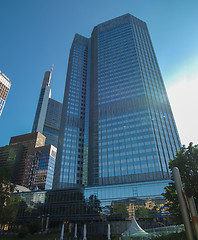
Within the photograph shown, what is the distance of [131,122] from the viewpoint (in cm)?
9225

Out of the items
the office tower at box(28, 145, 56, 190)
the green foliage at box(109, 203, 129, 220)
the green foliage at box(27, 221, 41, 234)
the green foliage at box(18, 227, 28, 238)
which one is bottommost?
the green foliage at box(18, 227, 28, 238)

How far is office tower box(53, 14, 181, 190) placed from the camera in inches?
3236

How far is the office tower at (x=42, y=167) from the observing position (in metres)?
152

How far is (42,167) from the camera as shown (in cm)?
15800

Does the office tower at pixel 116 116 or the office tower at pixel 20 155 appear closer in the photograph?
the office tower at pixel 116 116

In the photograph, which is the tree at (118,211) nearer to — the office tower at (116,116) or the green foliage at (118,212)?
the green foliage at (118,212)

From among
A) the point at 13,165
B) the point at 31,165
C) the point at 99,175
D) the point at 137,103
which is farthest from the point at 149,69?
the point at 13,165

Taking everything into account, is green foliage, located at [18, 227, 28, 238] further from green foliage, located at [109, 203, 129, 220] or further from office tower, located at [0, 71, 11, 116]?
office tower, located at [0, 71, 11, 116]

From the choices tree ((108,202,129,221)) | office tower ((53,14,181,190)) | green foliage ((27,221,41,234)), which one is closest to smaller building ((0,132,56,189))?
office tower ((53,14,181,190))

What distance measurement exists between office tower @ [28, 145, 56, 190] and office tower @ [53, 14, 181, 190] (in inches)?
2410

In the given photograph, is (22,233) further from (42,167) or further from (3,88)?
(3,88)

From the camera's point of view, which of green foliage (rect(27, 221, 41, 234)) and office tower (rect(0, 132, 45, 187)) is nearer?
green foliage (rect(27, 221, 41, 234))

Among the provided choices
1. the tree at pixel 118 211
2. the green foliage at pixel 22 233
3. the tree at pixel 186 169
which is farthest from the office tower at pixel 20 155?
the tree at pixel 186 169

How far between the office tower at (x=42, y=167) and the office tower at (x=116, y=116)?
61.2m
